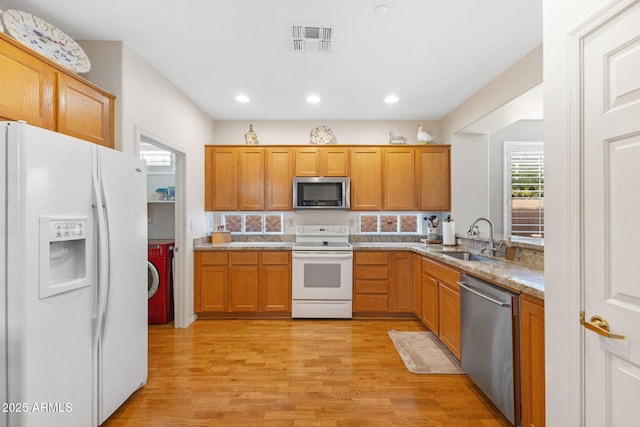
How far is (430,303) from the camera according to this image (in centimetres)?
314

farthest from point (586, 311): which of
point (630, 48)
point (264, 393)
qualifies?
point (264, 393)

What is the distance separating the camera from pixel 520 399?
68.2 inches

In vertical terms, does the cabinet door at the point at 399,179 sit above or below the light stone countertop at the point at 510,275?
above

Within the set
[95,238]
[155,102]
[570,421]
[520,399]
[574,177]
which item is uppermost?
[155,102]

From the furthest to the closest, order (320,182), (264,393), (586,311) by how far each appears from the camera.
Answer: (320,182), (264,393), (586,311)

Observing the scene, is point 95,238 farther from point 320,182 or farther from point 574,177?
point 320,182

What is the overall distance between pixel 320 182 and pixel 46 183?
9.59ft

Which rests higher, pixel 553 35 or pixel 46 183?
pixel 553 35

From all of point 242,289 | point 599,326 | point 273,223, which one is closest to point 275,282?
point 242,289

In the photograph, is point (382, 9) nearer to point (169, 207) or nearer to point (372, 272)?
point (372, 272)

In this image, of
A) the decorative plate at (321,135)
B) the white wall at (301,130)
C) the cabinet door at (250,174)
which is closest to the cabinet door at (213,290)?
the cabinet door at (250,174)

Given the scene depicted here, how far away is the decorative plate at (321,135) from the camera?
424 cm

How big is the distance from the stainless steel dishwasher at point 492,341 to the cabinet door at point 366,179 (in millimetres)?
1911

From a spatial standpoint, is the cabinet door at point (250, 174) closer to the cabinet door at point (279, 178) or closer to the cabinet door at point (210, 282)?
the cabinet door at point (279, 178)
